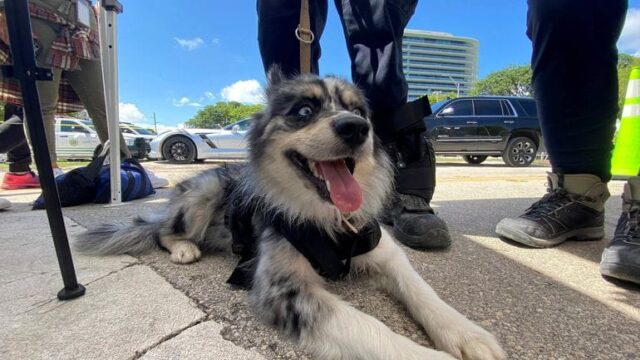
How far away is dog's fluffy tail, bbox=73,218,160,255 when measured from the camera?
2189mm

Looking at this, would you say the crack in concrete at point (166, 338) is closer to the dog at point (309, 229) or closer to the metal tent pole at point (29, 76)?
the dog at point (309, 229)

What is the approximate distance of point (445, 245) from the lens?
229 cm

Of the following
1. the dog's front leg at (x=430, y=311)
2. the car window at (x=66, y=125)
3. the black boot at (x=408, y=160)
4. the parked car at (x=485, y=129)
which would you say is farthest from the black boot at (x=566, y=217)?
the car window at (x=66, y=125)

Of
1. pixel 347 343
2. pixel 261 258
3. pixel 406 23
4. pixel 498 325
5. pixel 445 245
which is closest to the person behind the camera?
pixel 347 343

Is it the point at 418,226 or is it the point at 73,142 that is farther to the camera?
the point at 73,142

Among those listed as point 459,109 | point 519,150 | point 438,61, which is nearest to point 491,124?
point 459,109

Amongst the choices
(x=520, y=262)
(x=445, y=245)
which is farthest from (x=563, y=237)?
(x=445, y=245)

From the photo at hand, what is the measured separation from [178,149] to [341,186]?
12671 millimetres

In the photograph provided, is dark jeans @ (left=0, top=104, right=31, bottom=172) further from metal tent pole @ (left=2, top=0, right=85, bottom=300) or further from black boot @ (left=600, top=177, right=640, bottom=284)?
black boot @ (left=600, top=177, right=640, bottom=284)

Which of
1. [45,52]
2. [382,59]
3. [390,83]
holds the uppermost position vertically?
[45,52]

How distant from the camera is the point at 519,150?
13.1 meters

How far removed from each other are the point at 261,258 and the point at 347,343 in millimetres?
Answer: 678

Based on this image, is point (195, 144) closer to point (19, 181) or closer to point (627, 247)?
point (19, 181)

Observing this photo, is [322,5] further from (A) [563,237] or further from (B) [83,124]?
(B) [83,124]
